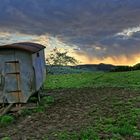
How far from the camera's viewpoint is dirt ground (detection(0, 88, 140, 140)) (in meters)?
12.3

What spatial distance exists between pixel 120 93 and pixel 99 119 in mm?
5865

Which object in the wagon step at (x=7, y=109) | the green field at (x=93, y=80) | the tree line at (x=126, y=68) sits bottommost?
the wagon step at (x=7, y=109)

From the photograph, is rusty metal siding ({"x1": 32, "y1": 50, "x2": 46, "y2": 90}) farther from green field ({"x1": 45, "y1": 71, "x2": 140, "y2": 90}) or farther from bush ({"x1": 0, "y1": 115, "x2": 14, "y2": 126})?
green field ({"x1": 45, "y1": 71, "x2": 140, "y2": 90})

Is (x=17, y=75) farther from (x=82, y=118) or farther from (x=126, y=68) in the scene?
(x=126, y=68)

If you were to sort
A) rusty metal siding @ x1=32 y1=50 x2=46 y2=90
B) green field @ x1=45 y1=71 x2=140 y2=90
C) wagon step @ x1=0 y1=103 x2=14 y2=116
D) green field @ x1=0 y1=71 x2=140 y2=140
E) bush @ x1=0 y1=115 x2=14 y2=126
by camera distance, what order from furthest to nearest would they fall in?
green field @ x1=45 y1=71 x2=140 y2=90, rusty metal siding @ x1=32 y1=50 x2=46 y2=90, wagon step @ x1=0 y1=103 x2=14 y2=116, bush @ x1=0 y1=115 x2=14 y2=126, green field @ x1=0 y1=71 x2=140 y2=140

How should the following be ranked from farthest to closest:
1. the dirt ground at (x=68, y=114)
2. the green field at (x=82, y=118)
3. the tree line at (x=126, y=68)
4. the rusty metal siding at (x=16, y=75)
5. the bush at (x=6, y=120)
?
1. the tree line at (x=126, y=68)
2. the rusty metal siding at (x=16, y=75)
3. the bush at (x=6, y=120)
4. the dirt ground at (x=68, y=114)
5. the green field at (x=82, y=118)

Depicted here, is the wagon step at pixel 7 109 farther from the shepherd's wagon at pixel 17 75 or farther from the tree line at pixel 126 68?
the tree line at pixel 126 68

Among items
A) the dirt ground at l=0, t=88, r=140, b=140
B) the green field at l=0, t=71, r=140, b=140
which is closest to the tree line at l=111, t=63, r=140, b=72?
the green field at l=0, t=71, r=140, b=140

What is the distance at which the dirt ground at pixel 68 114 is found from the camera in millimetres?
12328

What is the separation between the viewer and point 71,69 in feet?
123

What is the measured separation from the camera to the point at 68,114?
1452cm

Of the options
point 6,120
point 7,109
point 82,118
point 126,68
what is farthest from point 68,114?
point 126,68

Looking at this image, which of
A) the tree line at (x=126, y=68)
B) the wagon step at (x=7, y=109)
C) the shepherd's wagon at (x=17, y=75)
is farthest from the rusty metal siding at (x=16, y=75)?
the tree line at (x=126, y=68)

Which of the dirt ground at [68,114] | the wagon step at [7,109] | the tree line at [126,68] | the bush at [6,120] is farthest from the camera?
the tree line at [126,68]
